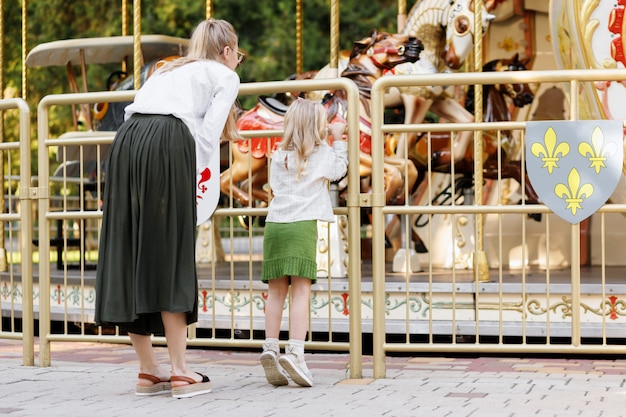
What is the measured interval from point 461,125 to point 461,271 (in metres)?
3.93

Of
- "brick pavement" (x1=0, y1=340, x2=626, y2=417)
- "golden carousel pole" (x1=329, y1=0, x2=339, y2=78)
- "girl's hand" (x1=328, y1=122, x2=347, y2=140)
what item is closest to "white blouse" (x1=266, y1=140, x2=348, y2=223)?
"girl's hand" (x1=328, y1=122, x2=347, y2=140)

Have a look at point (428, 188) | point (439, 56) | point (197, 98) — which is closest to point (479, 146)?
point (428, 188)

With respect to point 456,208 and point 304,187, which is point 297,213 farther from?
point 456,208

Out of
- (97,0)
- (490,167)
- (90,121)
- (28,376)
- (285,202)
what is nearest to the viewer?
(285,202)

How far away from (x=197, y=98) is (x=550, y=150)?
1826 mm

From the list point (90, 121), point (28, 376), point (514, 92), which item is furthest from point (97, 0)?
point (28, 376)

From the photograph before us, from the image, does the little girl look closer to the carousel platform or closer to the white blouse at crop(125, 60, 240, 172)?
the white blouse at crop(125, 60, 240, 172)

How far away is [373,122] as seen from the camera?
574 cm

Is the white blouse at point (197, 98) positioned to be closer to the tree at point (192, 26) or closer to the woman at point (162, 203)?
the woman at point (162, 203)

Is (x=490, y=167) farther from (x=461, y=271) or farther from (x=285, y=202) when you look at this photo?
(x=285, y=202)

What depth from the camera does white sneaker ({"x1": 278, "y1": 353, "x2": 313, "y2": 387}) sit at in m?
5.27

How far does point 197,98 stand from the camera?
5070 millimetres

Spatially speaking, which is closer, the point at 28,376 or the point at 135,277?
the point at 135,277

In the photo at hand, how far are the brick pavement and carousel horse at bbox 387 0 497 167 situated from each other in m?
3.44
